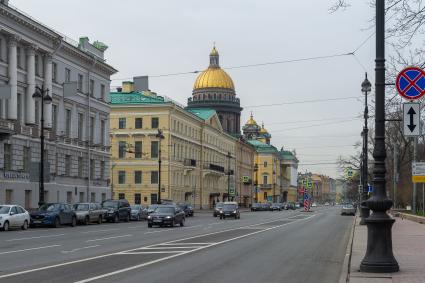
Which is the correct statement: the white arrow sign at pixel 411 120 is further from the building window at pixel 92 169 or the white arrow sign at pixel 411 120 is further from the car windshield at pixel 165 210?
the building window at pixel 92 169

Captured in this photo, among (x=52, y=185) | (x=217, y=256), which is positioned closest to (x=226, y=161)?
(x=52, y=185)

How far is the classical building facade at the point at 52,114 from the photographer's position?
48.1 meters

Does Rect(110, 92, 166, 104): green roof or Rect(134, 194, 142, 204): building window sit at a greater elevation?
Rect(110, 92, 166, 104): green roof

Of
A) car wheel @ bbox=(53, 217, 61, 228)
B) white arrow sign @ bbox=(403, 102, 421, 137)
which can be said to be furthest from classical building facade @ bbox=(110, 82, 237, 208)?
white arrow sign @ bbox=(403, 102, 421, 137)

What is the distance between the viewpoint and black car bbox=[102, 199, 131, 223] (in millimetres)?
50719

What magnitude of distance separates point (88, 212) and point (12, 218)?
11.1m

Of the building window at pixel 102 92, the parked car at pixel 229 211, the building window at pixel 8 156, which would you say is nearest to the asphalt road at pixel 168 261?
the building window at pixel 8 156

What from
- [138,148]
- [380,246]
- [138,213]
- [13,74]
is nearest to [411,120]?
[380,246]

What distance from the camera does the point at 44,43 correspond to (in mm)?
53500

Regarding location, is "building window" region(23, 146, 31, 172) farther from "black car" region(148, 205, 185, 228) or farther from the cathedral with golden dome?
the cathedral with golden dome

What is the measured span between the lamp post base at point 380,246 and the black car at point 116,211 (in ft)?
126

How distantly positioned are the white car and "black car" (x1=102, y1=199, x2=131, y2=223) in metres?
13.7

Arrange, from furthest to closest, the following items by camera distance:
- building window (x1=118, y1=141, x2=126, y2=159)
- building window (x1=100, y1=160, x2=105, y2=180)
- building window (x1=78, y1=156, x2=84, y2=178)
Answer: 1. building window (x1=118, y1=141, x2=126, y2=159)
2. building window (x1=100, y1=160, x2=105, y2=180)
3. building window (x1=78, y1=156, x2=84, y2=178)

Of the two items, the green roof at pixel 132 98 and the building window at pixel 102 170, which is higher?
the green roof at pixel 132 98
